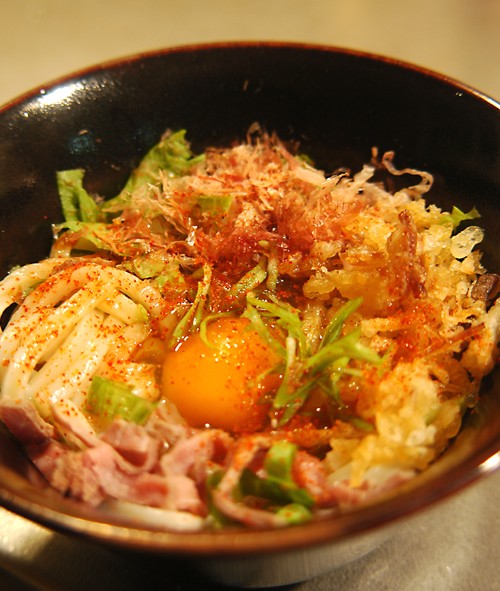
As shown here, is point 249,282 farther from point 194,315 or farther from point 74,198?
point 74,198

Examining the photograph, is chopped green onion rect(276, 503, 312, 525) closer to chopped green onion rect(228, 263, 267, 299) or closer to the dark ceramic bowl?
the dark ceramic bowl

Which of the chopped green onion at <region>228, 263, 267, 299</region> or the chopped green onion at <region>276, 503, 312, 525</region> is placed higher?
the chopped green onion at <region>228, 263, 267, 299</region>

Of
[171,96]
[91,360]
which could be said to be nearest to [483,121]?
[171,96]

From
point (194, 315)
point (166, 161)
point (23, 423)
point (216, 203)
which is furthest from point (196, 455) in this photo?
point (166, 161)

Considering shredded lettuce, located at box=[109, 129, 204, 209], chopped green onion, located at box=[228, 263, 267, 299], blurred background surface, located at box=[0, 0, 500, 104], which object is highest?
blurred background surface, located at box=[0, 0, 500, 104]

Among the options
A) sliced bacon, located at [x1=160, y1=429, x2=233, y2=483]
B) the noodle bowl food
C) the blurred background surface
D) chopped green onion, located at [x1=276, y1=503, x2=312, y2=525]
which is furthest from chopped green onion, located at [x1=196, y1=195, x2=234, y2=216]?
the blurred background surface

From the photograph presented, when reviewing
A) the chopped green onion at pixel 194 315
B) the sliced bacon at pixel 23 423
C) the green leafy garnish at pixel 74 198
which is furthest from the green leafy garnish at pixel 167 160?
the sliced bacon at pixel 23 423
